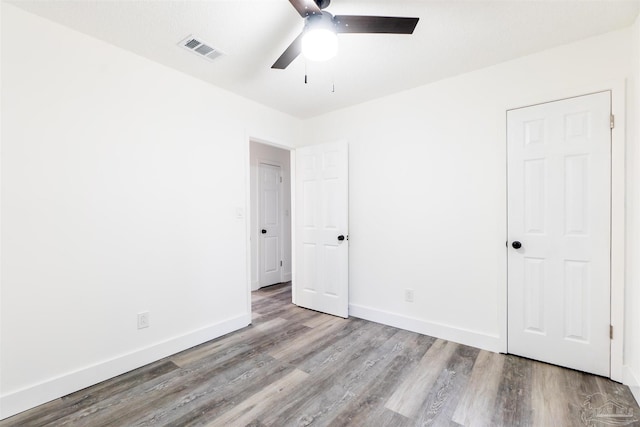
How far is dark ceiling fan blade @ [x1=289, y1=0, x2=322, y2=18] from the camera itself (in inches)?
57.8

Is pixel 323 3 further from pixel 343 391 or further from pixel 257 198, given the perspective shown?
pixel 257 198

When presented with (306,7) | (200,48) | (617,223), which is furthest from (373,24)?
(617,223)

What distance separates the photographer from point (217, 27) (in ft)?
6.56

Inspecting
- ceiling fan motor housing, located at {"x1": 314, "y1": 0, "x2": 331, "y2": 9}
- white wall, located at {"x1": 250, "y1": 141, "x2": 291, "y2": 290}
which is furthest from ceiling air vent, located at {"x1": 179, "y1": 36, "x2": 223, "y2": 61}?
white wall, located at {"x1": 250, "y1": 141, "x2": 291, "y2": 290}

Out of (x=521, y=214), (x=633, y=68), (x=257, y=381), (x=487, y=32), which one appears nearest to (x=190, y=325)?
(x=257, y=381)

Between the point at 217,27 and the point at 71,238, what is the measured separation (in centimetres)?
181

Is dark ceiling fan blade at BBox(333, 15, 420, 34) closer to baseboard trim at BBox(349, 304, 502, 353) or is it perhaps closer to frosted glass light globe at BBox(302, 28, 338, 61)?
frosted glass light globe at BBox(302, 28, 338, 61)

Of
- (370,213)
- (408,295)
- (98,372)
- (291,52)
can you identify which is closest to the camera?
(291,52)

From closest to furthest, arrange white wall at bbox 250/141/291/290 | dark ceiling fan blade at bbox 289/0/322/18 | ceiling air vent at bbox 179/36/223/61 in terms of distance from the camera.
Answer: dark ceiling fan blade at bbox 289/0/322/18, ceiling air vent at bbox 179/36/223/61, white wall at bbox 250/141/291/290

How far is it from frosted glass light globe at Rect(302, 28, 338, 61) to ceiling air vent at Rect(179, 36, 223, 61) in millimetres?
1053

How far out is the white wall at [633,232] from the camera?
1.87 metres

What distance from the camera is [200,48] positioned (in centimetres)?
225

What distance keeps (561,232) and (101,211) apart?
3556 millimetres

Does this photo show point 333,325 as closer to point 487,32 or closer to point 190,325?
point 190,325
